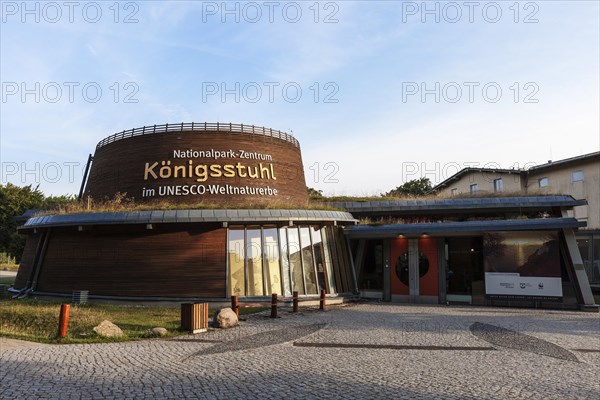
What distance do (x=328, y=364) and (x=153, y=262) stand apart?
39.4 feet

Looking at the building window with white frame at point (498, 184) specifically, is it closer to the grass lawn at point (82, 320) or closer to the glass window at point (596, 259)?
the glass window at point (596, 259)

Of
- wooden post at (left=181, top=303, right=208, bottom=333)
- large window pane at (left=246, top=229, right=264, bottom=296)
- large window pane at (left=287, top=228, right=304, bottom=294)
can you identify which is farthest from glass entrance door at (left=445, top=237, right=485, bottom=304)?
wooden post at (left=181, top=303, right=208, bottom=333)

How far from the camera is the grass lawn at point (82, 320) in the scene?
1258 centimetres

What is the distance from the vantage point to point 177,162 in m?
22.4

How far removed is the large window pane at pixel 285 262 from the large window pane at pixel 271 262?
0.74 ft

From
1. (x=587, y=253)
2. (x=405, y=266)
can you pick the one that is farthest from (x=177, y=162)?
(x=587, y=253)

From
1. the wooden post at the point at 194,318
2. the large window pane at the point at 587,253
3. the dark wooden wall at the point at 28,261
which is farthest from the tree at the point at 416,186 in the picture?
the wooden post at the point at 194,318

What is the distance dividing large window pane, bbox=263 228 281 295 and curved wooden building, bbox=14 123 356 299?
0.05 meters

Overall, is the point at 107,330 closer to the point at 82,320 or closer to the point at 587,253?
the point at 82,320

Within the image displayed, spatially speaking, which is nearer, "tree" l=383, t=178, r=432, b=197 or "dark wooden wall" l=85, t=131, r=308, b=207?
"dark wooden wall" l=85, t=131, r=308, b=207

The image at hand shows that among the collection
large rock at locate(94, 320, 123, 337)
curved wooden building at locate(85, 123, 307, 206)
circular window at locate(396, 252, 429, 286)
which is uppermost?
curved wooden building at locate(85, 123, 307, 206)

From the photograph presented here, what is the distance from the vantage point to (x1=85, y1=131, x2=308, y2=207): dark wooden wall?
877 inches

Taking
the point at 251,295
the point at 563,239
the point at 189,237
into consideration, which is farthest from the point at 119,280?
the point at 563,239

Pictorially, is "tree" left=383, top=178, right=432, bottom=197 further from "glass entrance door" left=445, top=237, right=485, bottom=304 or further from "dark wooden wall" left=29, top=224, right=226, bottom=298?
"dark wooden wall" left=29, top=224, right=226, bottom=298
